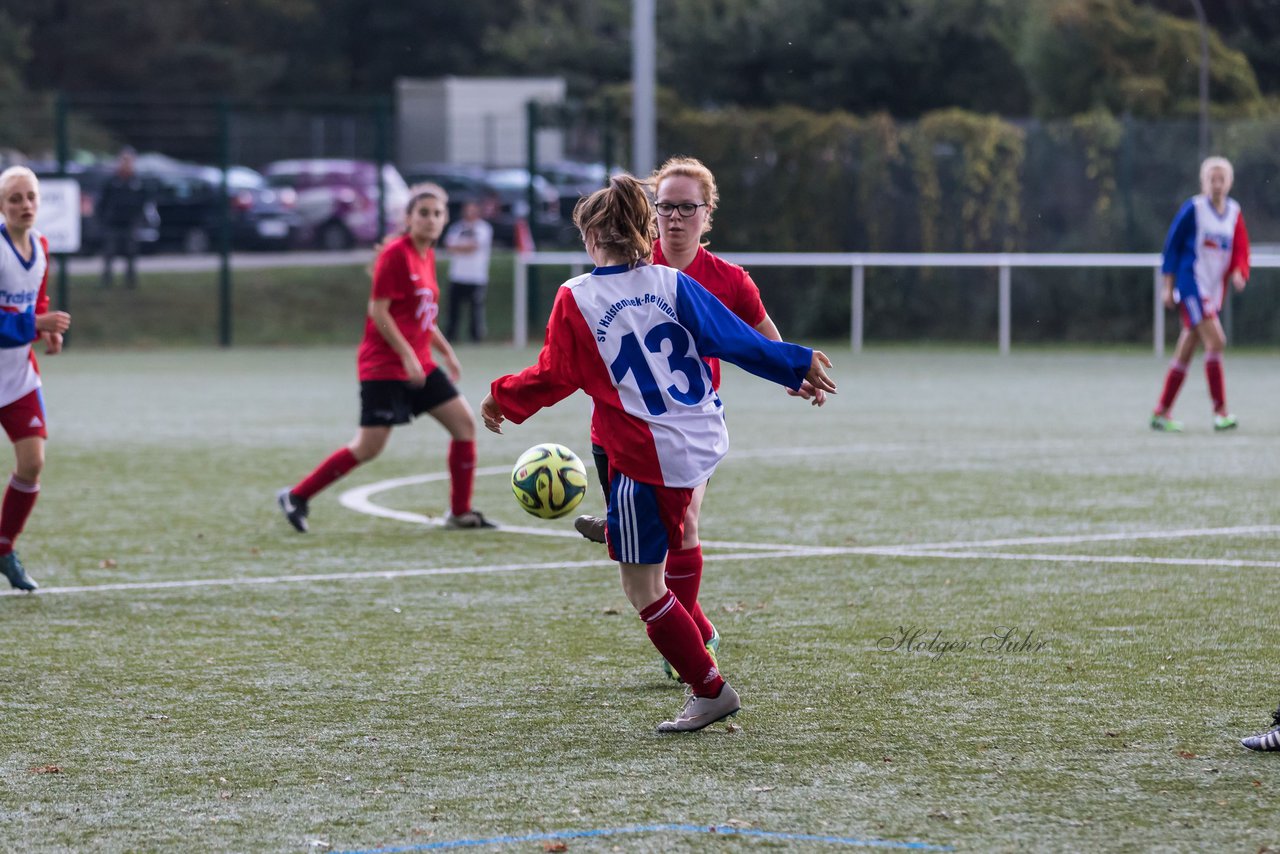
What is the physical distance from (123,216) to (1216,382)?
18.0 meters

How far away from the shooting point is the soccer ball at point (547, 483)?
5.81 m

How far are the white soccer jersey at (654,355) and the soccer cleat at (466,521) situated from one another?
4.16m

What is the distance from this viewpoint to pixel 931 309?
25.2m

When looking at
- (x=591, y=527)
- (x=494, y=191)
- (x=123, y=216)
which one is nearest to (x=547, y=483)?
(x=591, y=527)

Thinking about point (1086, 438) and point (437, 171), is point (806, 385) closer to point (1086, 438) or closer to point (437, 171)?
point (1086, 438)

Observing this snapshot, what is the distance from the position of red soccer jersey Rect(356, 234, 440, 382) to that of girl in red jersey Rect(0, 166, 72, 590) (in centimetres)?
185

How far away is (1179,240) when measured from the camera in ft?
45.1

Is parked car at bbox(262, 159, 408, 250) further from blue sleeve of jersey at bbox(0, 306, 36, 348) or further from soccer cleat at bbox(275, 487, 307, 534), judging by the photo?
blue sleeve of jersey at bbox(0, 306, 36, 348)

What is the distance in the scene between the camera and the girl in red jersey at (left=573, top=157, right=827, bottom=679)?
5707mm

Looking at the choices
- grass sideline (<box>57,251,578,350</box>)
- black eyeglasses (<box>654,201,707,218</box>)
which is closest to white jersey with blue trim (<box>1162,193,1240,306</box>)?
black eyeglasses (<box>654,201,707,218</box>)

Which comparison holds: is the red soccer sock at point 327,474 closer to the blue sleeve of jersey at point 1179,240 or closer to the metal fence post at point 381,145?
the blue sleeve of jersey at point 1179,240

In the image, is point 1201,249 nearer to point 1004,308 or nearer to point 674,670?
point 674,670

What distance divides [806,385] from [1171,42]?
84.6ft

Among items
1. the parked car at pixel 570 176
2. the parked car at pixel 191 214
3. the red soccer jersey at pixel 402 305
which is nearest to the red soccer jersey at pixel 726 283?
the red soccer jersey at pixel 402 305
